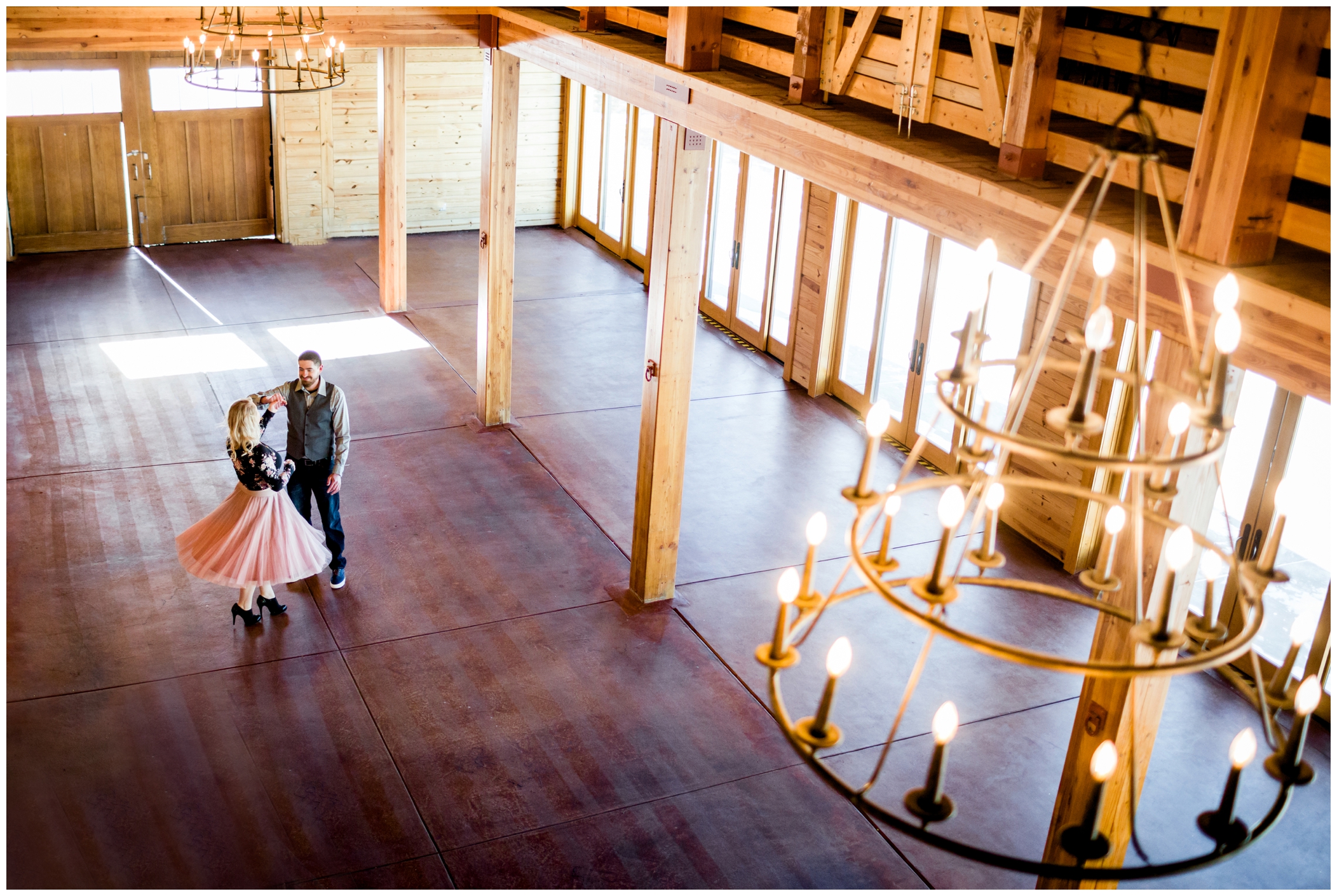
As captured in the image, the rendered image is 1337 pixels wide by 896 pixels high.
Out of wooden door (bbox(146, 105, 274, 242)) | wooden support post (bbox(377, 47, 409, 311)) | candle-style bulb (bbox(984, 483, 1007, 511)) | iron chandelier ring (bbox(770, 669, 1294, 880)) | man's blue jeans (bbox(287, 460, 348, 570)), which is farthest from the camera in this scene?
wooden door (bbox(146, 105, 274, 242))

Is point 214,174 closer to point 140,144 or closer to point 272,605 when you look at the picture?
point 140,144

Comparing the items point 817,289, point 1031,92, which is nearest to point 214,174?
point 817,289

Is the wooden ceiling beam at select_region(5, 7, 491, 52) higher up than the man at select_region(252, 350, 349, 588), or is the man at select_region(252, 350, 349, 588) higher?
the wooden ceiling beam at select_region(5, 7, 491, 52)

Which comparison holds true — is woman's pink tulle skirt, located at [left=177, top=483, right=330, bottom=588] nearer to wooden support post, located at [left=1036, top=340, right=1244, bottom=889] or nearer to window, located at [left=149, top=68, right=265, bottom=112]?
wooden support post, located at [left=1036, top=340, right=1244, bottom=889]

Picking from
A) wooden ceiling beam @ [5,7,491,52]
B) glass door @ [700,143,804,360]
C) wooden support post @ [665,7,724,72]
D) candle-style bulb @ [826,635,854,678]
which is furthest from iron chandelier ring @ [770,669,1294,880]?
glass door @ [700,143,804,360]

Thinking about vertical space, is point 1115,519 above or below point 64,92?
above

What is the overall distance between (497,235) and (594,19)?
2.28 metres

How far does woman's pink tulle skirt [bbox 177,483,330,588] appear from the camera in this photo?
22.2 feet

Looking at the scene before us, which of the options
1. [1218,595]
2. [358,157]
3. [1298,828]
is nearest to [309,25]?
[358,157]

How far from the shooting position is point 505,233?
9586 millimetres

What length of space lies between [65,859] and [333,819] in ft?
3.76

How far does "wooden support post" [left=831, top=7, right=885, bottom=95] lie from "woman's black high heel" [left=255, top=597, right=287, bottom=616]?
435 cm

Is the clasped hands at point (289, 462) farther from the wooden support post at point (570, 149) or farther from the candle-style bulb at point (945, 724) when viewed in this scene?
the wooden support post at point (570, 149)

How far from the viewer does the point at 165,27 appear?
9023mm
